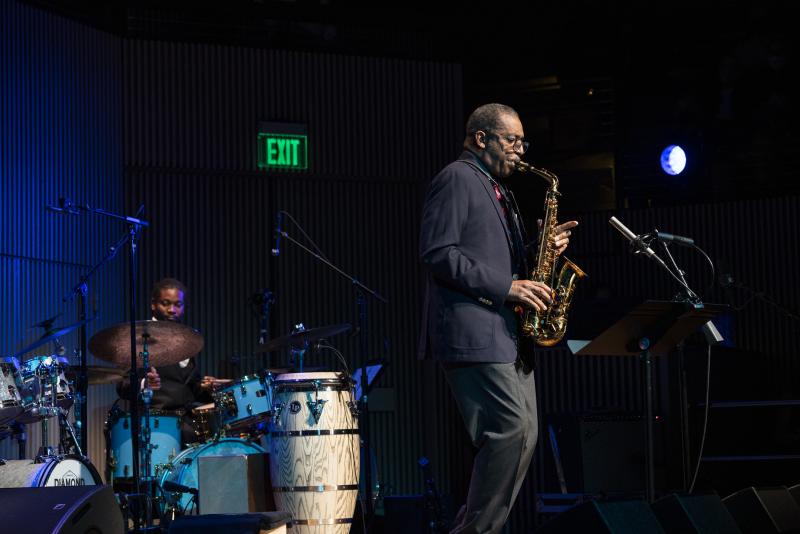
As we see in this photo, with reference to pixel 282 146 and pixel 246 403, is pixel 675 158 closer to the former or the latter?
pixel 282 146

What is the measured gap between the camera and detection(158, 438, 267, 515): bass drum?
6.04 m

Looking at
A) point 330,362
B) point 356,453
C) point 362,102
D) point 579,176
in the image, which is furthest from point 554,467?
point 362,102

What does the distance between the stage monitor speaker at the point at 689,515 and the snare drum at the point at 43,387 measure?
327 cm

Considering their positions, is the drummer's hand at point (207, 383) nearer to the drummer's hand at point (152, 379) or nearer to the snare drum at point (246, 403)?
the drummer's hand at point (152, 379)

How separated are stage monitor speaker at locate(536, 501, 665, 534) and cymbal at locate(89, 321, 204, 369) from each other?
3.36 metres

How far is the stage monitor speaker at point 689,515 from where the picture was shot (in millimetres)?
3797

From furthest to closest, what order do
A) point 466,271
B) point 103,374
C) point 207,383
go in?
point 207,383 < point 103,374 < point 466,271

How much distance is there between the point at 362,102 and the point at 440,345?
5.37 m

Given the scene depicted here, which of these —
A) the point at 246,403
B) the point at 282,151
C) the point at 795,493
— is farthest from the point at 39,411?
the point at 795,493

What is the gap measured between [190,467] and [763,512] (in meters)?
3.29

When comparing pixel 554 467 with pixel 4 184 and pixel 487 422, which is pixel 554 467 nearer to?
pixel 487 422

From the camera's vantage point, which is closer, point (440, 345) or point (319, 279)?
point (440, 345)

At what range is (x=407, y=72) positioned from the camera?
9023mm

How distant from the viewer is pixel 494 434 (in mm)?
3668
